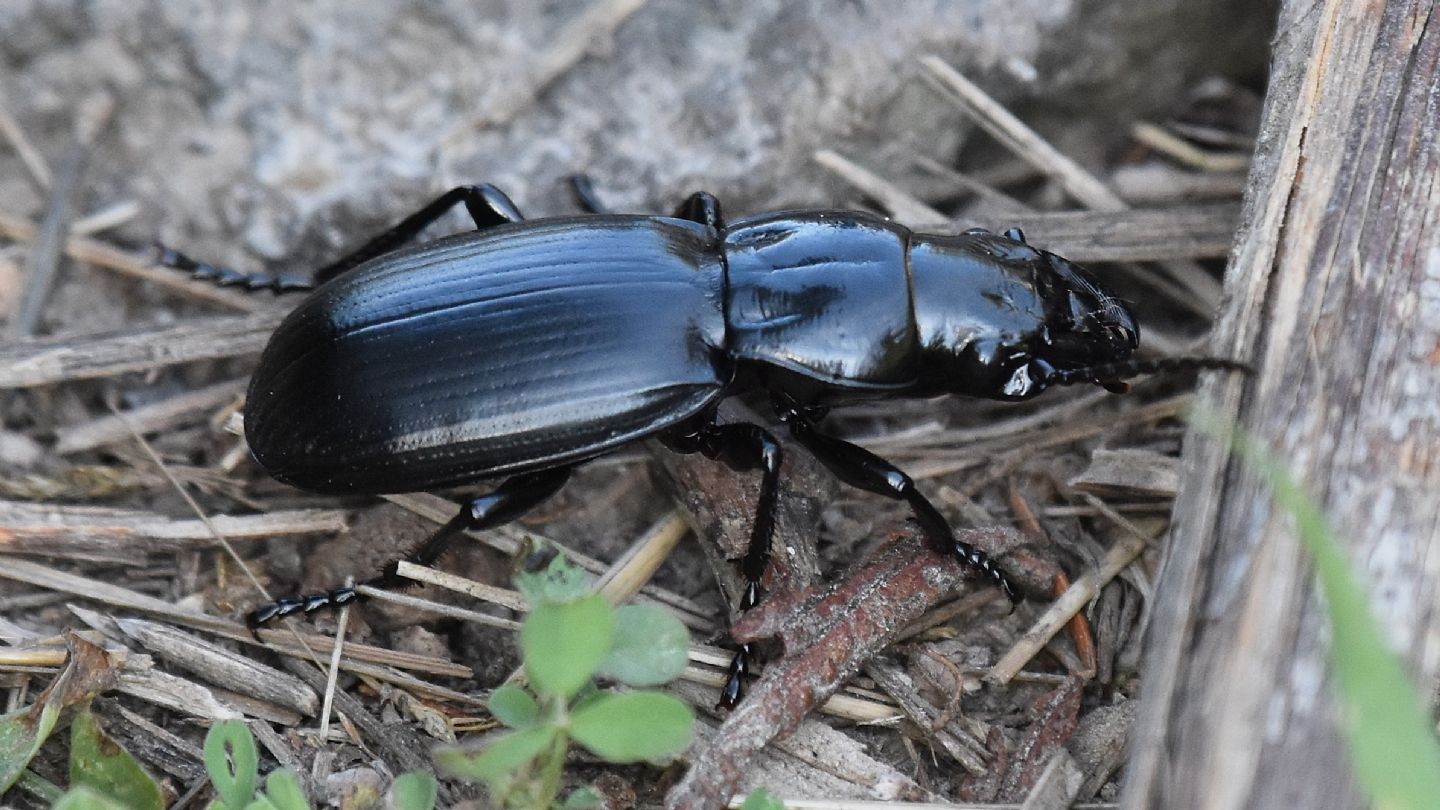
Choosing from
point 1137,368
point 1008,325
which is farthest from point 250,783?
point 1137,368

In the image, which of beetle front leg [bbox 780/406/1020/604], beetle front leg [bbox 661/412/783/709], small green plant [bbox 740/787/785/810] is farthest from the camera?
beetle front leg [bbox 780/406/1020/604]

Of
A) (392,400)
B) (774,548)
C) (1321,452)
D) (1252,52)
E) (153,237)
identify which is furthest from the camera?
(1252,52)

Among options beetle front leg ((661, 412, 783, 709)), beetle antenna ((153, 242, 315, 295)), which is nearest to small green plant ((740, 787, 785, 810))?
beetle front leg ((661, 412, 783, 709))

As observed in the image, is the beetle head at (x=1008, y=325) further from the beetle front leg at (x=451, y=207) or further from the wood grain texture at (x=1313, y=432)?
the beetle front leg at (x=451, y=207)

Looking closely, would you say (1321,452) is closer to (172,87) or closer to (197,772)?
(197,772)

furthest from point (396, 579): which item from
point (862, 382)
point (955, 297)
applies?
point (955, 297)

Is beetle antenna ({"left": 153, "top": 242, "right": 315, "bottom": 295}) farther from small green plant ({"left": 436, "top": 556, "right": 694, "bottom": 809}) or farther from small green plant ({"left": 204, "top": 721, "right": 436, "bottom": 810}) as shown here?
small green plant ({"left": 436, "top": 556, "right": 694, "bottom": 809})
